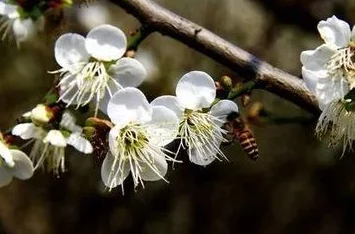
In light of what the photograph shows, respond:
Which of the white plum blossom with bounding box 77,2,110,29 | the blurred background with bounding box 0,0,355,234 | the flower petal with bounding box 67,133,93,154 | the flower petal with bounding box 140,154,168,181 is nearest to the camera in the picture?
the flower petal with bounding box 67,133,93,154

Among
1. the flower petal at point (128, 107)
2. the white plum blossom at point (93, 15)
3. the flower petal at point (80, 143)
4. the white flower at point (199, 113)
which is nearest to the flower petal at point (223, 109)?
the white flower at point (199, 113)

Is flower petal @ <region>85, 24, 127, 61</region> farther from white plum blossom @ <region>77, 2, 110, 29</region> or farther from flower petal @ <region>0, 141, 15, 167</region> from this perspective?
white plum blossom @ <region>77, 2, 110, 29</region>

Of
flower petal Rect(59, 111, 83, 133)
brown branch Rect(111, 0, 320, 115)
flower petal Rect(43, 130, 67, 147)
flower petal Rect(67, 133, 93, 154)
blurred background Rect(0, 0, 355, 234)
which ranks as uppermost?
brown branch Rect(111, 0, 320, 115)

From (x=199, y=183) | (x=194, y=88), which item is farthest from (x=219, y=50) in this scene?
(x=199, y=183)

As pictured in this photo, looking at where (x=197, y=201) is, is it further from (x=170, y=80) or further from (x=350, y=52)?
(x=350, y=52)

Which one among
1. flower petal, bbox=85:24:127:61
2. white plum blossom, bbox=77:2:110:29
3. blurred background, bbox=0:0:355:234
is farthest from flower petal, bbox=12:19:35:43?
blurred background, bbox=0:0:355:234

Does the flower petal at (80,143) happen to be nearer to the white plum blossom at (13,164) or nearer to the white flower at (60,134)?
the white flower at (60,134)

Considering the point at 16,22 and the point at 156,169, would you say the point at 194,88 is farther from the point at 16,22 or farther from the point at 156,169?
the point at 16,22
